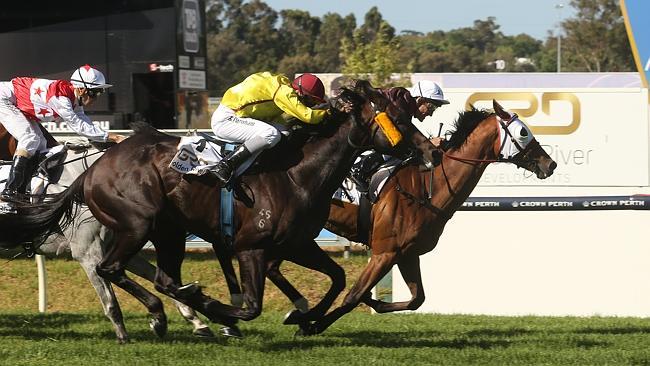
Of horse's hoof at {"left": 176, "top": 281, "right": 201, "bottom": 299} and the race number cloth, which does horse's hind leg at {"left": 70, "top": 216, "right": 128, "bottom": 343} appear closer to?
horse's hoof at {"left": 176, "top": 281, "right": 201, "bottom": 299}

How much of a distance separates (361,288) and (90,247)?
6.31 feet

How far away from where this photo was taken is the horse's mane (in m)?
8.56

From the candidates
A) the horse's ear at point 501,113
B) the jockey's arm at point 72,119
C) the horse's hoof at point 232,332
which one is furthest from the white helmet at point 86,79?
the horse's ear at point 501,113

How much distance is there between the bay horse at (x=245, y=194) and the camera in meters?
7.12

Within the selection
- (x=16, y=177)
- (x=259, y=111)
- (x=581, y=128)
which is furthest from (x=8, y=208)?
(x=581, y=128)

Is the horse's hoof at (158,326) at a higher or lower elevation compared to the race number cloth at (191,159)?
lower

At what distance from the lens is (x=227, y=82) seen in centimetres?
6794

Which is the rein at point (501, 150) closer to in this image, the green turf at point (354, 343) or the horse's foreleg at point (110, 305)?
the green turf at point (354, 343)

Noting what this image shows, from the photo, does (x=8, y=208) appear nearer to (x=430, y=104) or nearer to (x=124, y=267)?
(x=124, y=267)

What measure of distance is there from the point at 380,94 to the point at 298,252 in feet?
4.02

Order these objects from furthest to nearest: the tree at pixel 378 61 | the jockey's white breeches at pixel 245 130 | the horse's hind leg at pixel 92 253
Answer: the tree at pixel 378 61 < the horse's hind leg at pixel 92 253 < the jockey's white breeches at pixel 245 130

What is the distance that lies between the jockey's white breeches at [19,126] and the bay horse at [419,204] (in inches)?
76.4

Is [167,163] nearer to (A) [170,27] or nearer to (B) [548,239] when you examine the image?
(B) [548,239]

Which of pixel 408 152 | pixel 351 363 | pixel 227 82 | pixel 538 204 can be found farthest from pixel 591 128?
pixel 227 82
